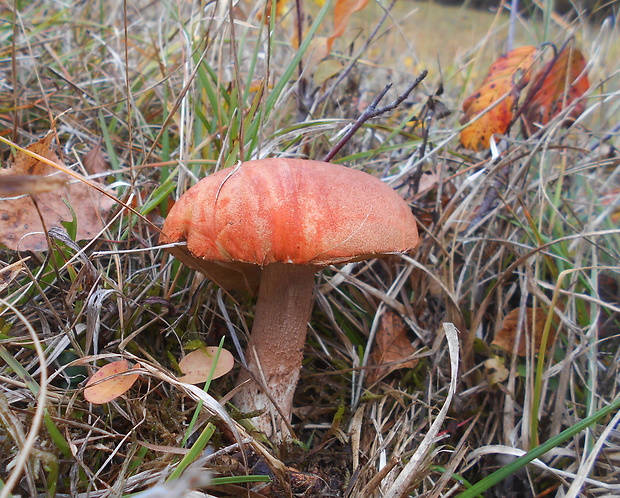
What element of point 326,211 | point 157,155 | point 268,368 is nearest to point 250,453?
point 268,368

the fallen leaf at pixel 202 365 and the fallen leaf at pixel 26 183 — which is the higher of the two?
the fallen leaf at pixel 26 183

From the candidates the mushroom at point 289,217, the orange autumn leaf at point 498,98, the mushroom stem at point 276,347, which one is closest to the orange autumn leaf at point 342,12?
the orange autumn leaf at point 498,98

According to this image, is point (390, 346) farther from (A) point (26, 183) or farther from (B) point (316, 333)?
(A) point (26, 183)

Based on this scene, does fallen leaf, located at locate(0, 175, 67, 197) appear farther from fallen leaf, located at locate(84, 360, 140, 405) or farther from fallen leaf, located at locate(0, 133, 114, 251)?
fallen leaf, located at locate(0, 133, 114, 251)

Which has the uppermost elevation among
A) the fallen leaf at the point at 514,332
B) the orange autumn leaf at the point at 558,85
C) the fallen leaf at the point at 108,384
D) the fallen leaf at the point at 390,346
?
the orange autumn leaf at the point at 558,85

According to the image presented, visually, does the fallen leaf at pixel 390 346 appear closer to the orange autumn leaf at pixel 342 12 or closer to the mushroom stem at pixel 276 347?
the mushroom stem at pixel 276 347

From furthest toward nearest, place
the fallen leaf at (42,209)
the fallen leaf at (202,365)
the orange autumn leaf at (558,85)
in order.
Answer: the orange autumn leaf at (558,85) < the fallen leaf at (42,209) < the fallen leaf at (202,365)
